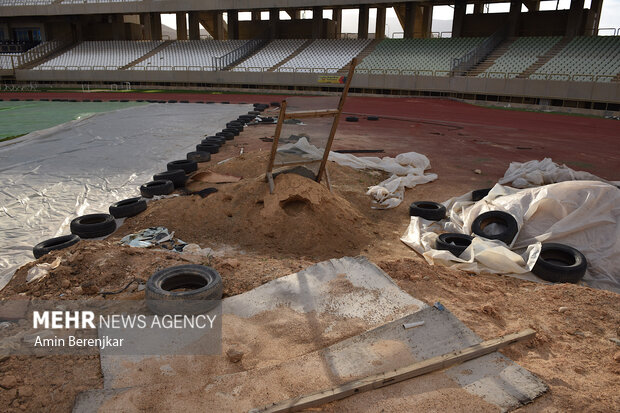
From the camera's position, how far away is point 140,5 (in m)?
39.9

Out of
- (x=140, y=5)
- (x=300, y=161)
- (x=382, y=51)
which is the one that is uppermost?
(x=140, y=5)

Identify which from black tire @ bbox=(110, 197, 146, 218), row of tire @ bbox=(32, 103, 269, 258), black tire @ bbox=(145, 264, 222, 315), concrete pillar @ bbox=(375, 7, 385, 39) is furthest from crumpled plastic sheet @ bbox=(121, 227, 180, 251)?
concrete pillar @ bbox=(375, 7, 385, 39)

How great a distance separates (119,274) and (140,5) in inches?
1687

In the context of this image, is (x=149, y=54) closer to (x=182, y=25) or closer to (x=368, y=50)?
(x=182, y=25)

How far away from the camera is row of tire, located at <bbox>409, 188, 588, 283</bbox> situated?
5.73m

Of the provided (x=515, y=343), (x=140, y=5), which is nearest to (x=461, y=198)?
(x=515, y=343)

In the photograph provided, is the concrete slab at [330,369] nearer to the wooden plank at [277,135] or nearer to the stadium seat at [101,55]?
the wooden plank at [277,135]

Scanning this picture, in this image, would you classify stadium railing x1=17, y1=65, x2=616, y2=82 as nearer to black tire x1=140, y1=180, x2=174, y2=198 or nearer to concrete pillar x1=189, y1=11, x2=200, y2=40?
concrete pillar x1=189, y1=11, x2=200, y2=40

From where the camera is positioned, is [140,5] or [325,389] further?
[140,5]

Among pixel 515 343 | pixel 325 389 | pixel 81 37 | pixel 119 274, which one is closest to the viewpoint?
pixel 325 389

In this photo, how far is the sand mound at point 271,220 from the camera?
6.85 metres

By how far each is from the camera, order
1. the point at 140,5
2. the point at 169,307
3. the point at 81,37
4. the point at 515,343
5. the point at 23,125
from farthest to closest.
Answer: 1. the point at 81,37
2. the point at 140,5
3. the point at 23,125
4. the point at 169,307
5. the point at 515,343

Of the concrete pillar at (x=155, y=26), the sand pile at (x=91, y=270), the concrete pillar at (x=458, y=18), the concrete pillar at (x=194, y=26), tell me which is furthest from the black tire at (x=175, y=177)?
the concrete pillar at (x=155, y=26)

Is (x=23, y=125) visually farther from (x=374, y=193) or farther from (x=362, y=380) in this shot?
(x=362, y=380)
